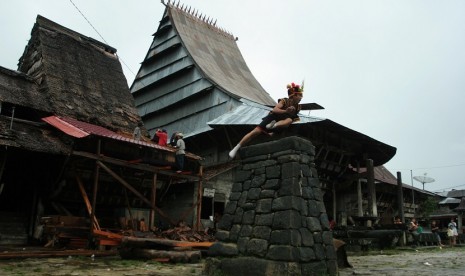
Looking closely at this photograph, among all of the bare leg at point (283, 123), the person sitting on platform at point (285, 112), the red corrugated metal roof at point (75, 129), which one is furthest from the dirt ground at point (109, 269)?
the red corrugated metal roof at point (75, 129)

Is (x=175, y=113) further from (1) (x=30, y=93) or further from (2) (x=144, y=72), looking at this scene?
(1) (x=30, y=93)

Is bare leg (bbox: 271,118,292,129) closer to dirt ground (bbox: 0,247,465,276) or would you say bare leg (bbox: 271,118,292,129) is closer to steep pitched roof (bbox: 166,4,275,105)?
dirt ground (bbox: 0,247,465,276)

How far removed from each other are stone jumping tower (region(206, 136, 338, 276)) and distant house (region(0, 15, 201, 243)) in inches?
231

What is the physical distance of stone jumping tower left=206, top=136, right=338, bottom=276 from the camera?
606 centimetres

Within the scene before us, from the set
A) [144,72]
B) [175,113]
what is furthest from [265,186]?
[144,72]

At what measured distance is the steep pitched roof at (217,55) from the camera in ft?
74.9

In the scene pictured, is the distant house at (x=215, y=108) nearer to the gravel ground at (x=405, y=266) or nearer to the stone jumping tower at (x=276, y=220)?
the gravel ground at (x=405, y=266)

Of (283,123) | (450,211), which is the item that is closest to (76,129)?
(283,123)

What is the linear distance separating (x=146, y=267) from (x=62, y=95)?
28.6 feet

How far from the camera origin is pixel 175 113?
915 inches

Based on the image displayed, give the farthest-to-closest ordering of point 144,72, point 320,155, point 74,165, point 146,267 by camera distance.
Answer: point 144,72 < point 320,155 < point 74,165 < point 146,267

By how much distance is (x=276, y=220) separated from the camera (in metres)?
A: 6.30

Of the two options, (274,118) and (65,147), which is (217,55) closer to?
(65,147)

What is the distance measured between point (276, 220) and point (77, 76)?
12.7m
